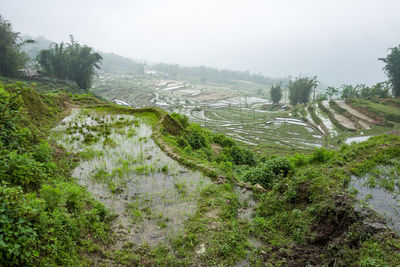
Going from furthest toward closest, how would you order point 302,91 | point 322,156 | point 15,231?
point 302,91, point 322,156, point 15,231

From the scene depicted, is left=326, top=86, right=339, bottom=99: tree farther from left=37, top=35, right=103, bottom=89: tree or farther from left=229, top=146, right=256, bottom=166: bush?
left=37, top=35, right=103, bottom=89: tree

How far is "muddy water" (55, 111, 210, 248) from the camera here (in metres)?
4.70

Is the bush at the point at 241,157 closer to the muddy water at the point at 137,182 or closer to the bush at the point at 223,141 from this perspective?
the bush at the point at 223,141

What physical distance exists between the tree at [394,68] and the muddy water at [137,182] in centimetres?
4161

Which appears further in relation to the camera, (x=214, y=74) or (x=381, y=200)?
(x=214, y=74)

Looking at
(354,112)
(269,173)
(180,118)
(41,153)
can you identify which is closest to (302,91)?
(354,112)

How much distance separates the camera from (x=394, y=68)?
1314 inches

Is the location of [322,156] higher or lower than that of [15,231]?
higher

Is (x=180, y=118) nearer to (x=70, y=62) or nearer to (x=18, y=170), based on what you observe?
(x=18, y=170)

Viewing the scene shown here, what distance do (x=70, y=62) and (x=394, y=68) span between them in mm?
51989

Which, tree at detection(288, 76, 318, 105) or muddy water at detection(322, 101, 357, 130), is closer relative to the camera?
muddy water at detection(322, 101, 357, 130)

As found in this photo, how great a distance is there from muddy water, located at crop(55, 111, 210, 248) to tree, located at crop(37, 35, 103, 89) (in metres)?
30.7

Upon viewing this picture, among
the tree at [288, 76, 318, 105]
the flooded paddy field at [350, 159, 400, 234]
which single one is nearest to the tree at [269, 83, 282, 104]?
the tree at [288, 76, 318, 105]

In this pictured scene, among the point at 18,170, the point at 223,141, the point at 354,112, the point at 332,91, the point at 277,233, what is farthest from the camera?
the point at 332,91
